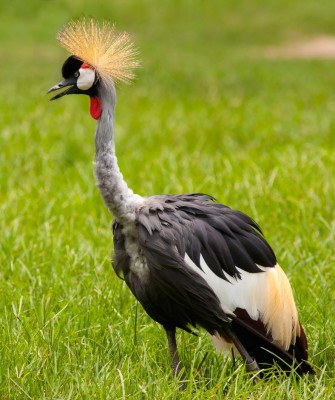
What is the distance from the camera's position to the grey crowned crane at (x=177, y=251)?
119 inches

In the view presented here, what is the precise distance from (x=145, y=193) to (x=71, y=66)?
2.80 metres

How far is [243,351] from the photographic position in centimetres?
318

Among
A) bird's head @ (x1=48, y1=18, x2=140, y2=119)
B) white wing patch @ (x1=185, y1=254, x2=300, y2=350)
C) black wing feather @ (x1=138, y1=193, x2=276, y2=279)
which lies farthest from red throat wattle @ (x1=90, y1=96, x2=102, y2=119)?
white wing patch @ (x1=185, y1=254, x2=300, y2=350)

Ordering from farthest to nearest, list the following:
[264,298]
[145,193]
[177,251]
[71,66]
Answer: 1. [145,193]
2. [264,298]
3. [71,66]
4. [177,251]

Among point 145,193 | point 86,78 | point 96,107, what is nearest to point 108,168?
point 96,107

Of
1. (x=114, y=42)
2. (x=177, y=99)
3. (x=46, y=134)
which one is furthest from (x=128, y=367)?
(x=177, y=99)

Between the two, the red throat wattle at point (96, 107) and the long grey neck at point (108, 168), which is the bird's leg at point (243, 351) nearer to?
the long grey neck at point (108, 168)

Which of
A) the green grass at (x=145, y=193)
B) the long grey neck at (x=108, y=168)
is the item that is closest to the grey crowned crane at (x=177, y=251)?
the long grey neck at (x=108, y=168)

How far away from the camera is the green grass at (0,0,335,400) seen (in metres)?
3.19

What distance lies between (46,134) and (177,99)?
310 centimetres

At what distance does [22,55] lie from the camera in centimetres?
1730

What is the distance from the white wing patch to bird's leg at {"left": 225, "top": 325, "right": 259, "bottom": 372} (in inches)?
3.7

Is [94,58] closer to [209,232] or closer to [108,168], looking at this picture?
[108,168]

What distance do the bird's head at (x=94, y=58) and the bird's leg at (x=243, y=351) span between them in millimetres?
947
